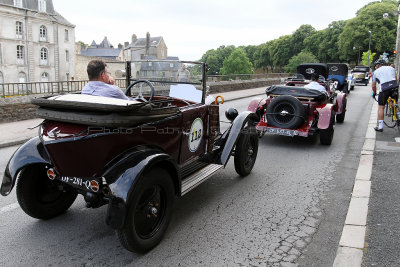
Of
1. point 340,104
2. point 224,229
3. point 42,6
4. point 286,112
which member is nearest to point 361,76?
point 340,104

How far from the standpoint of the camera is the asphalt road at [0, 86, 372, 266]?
3012 mm

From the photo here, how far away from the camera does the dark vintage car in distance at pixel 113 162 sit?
9.13 feet

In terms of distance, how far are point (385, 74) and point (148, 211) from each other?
839 cm

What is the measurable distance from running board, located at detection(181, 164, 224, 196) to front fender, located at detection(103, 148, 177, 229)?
0.67 m

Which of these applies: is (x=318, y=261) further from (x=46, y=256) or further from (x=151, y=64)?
(x=151, y=64)

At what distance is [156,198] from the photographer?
3.23m

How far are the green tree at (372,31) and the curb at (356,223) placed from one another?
217ft

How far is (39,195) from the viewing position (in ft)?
11.9

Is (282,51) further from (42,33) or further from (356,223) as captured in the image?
(356,223)

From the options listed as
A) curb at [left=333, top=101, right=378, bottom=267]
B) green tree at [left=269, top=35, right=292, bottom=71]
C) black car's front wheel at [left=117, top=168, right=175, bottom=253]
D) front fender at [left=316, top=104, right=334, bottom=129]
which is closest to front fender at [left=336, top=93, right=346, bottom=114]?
front fender at [left=316, top=104, right=334, bottom=129]

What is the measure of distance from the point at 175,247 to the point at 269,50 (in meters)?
103

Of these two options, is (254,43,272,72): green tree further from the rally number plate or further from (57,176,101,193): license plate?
(57,176,101,193): license plate

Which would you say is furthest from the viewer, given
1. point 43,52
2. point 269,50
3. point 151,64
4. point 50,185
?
point 269,50

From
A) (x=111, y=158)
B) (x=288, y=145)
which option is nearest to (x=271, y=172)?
(x=288, y=145)
